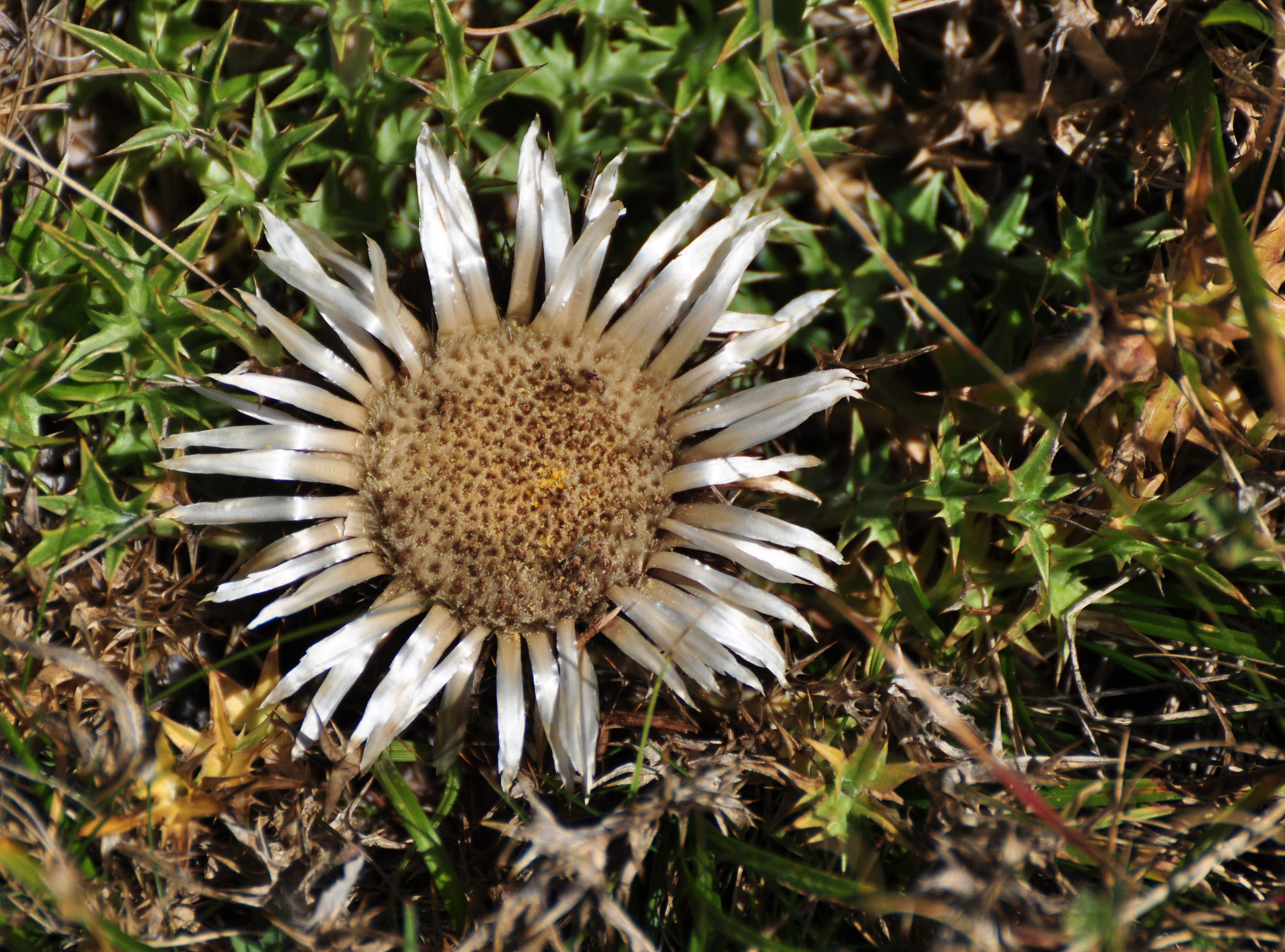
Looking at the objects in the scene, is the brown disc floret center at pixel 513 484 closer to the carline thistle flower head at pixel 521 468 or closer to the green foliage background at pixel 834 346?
the carline thistle flower head at pixel 521 468

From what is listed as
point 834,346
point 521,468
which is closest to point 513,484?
→ point 521,468

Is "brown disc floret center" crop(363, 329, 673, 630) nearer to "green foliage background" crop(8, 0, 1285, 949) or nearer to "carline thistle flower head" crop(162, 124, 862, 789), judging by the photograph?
"carline thistle flower head" crop(162, 124, 862, 789)

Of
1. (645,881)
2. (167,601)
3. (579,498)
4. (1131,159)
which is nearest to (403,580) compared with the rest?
(579,498)

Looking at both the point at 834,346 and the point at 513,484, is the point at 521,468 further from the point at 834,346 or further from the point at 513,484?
the point at 834,346

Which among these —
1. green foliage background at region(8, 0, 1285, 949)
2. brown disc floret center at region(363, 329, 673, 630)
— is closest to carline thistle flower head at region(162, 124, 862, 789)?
brown disc floret center at region(363, 329, 673, 630)

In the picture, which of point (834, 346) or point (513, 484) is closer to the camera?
point (513, 484)

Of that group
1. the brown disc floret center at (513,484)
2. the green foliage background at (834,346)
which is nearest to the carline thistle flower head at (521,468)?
the brown disc floret center at (513,484)
